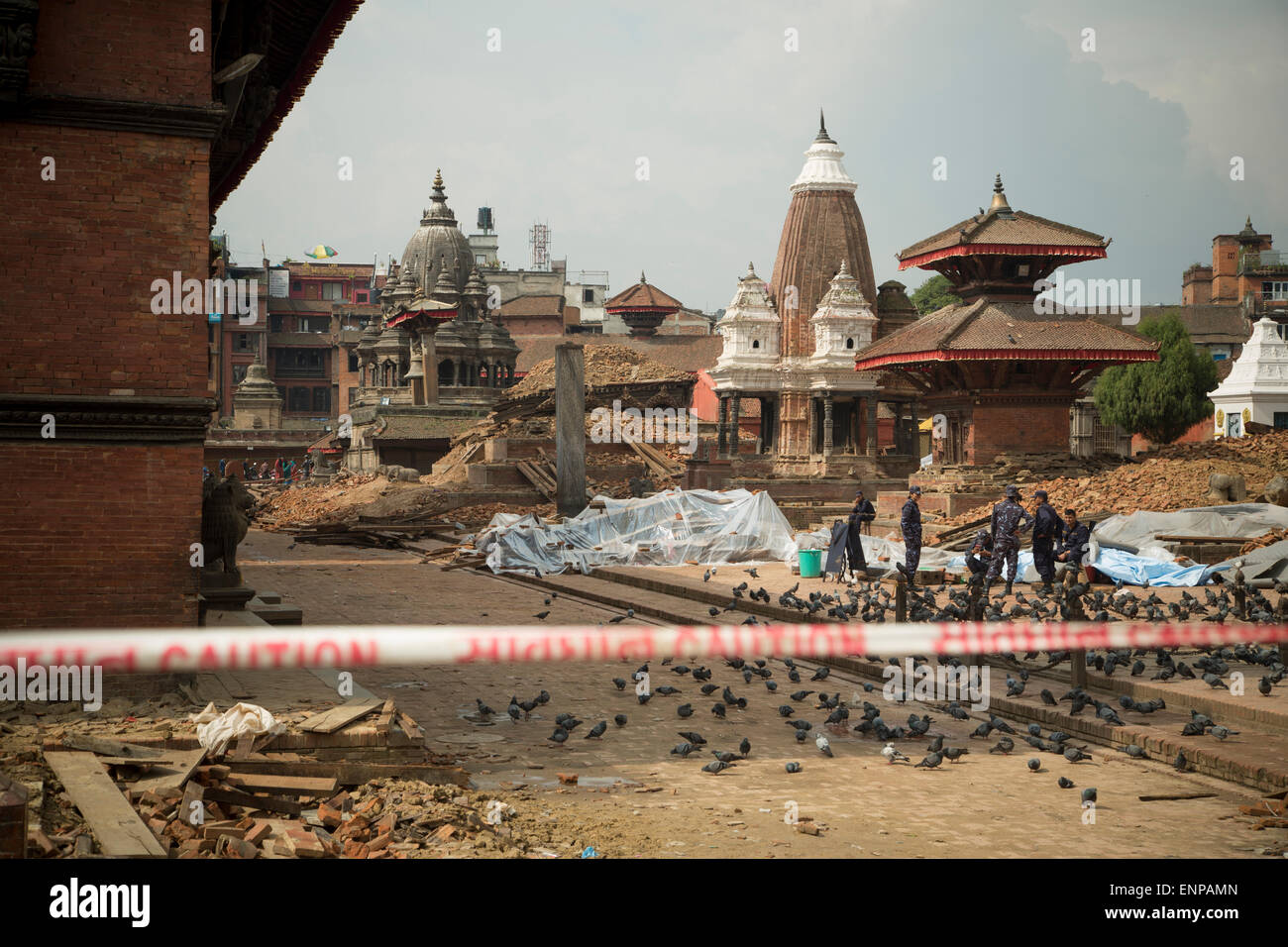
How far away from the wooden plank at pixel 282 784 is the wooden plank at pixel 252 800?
0.54 ft

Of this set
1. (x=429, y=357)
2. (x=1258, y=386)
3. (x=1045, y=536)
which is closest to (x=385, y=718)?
(x=1045, y=536)

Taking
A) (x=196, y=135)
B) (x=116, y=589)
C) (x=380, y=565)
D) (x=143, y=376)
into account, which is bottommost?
(x=380, y=565)

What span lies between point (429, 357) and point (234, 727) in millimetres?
54759

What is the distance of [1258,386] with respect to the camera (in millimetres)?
58375

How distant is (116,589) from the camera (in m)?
8.96

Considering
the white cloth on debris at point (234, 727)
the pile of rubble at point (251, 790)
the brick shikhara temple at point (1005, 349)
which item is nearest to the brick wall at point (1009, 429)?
the brick shikhara temple at point (1005, 349)

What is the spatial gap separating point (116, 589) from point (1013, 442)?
97.2ft

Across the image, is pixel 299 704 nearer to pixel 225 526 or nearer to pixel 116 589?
pixel 116 589

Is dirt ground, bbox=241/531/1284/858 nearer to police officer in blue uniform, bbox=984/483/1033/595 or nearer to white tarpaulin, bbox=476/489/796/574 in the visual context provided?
police officer in blue uniform, bbox=984/483/1033/595

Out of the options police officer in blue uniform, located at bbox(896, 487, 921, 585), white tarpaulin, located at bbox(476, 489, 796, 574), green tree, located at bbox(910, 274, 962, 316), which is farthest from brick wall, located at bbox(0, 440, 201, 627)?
green tree, located at bbox(910, 274, 962, 316)

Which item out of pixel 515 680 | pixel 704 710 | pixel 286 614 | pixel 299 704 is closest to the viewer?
pixel 299 704

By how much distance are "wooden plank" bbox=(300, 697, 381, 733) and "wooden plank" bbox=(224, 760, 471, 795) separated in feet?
1.36

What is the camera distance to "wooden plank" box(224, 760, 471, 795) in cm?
710
